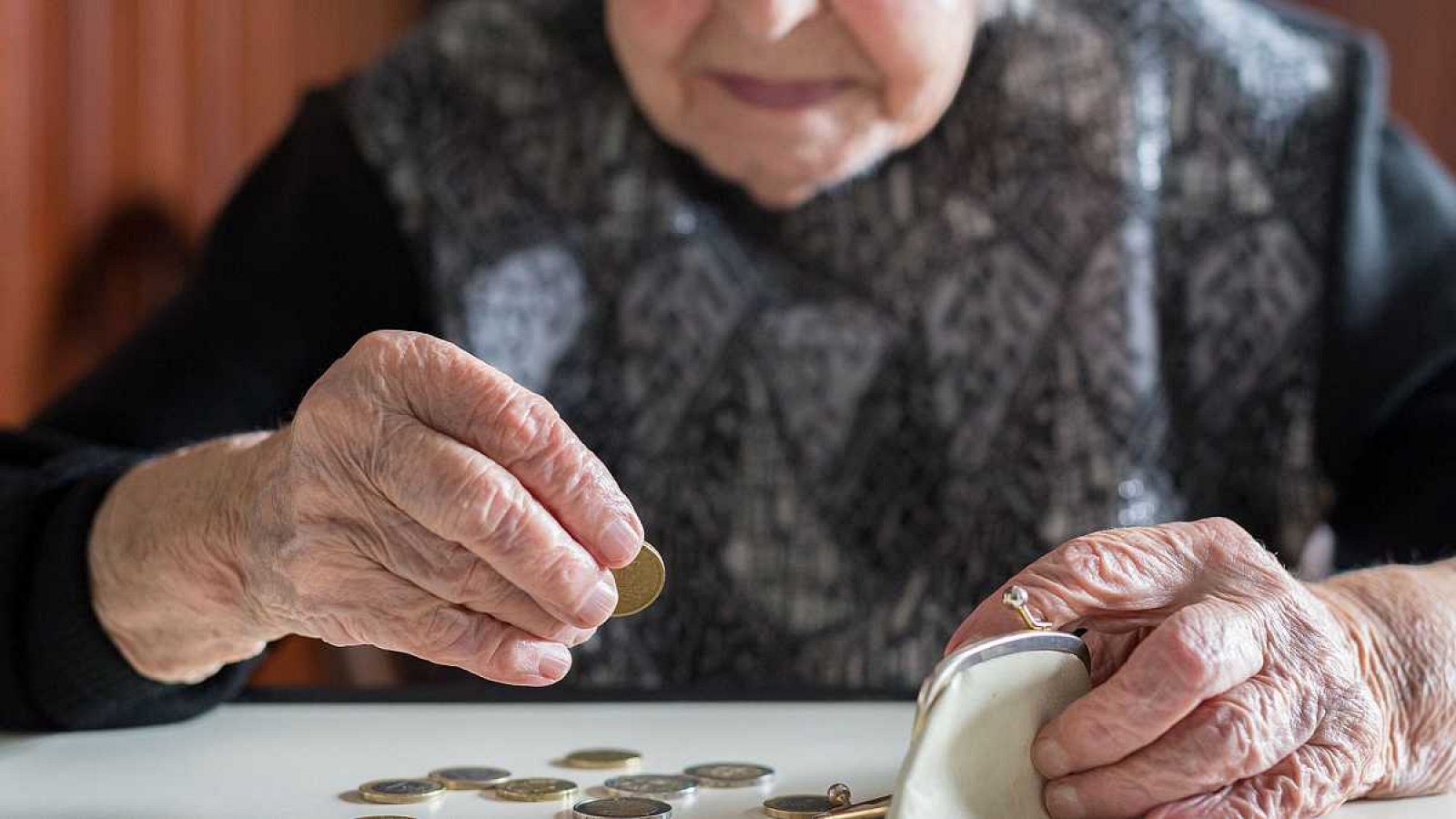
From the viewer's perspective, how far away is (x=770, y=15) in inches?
49.9

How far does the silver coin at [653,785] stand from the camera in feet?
2.71

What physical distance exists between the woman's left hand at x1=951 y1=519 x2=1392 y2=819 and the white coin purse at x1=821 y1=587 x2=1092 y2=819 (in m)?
0.01

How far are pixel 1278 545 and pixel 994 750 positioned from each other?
0.92 metres

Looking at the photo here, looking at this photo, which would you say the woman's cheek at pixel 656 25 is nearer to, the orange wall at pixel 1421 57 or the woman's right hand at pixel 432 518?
the woman's right hand at pixel 432 518

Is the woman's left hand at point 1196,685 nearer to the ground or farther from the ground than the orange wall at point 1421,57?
nearer to the ground

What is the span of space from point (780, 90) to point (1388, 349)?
0.61m

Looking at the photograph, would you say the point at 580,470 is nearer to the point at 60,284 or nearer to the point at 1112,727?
the point at 1112,727

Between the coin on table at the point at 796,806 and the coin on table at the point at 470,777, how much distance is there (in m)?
0.16

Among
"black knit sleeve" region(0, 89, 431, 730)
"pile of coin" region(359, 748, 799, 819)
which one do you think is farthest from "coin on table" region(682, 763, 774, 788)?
"black knit sleeve" region(0, 89, 431, 730)

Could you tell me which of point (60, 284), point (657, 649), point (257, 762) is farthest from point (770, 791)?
point (60, 284)

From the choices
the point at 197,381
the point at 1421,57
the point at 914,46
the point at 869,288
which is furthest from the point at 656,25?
the point at 1421,57

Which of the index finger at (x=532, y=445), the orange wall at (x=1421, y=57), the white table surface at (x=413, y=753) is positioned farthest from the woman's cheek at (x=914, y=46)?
the orange wall at (x=1421, y=57)

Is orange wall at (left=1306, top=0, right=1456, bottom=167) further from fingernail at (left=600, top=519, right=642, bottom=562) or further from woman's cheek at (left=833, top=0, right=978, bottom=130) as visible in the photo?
fingernail at (left=600, top=519, right=642, bottom=562)

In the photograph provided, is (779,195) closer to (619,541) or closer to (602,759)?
(602,759)
